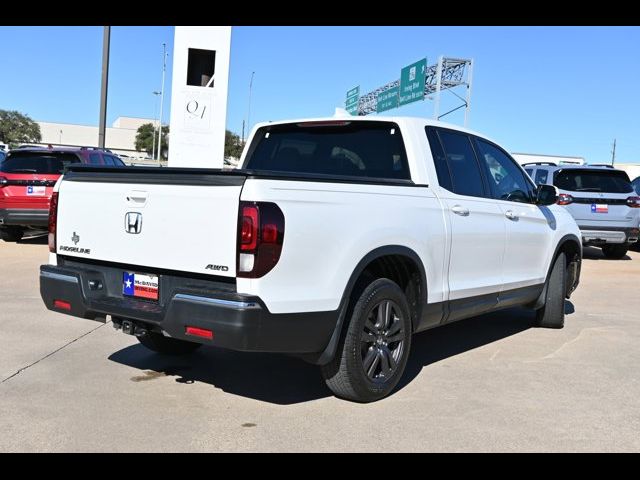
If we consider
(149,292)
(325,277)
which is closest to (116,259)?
(149,292)

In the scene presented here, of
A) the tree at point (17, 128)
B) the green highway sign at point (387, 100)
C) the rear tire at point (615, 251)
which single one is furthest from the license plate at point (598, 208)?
the tree at point (17, 128)

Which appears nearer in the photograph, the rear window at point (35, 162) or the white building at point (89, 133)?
the rear window at point (35, 162)

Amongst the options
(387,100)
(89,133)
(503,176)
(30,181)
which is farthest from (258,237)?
(89,133)

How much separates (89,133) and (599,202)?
467ft

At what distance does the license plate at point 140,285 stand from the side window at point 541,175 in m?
10.9

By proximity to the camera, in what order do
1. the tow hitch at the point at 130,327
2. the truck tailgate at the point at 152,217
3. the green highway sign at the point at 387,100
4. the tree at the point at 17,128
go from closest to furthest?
the truck tailgate at the point at 152,217 < the tow hitch at the point at 130,327 < the green highway sign at the point at 387,100 < the tree at the point at 17,128

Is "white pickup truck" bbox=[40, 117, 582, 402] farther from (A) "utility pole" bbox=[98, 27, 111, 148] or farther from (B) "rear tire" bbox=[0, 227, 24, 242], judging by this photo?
(A) "utility pole" bbox=[98, 27, 111, 148]

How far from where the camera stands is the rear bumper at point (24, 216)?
11492mm

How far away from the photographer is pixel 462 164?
5285mm

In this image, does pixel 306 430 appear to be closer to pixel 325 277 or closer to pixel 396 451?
pixel 396 451

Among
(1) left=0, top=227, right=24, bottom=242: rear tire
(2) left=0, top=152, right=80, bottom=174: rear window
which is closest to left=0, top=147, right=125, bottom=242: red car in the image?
(2) left=0, top=152, right=80, bottom=174: rear window

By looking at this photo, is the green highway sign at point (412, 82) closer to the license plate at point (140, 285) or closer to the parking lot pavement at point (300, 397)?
the parking lot pavement at point (300, 397)

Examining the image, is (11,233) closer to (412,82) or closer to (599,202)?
(599,202)
